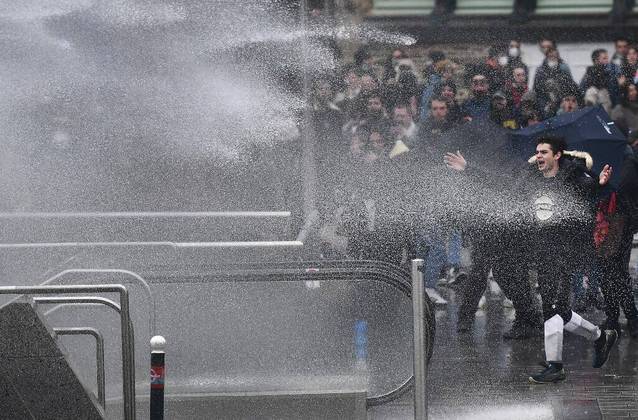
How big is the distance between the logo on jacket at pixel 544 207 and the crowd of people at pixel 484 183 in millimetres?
12

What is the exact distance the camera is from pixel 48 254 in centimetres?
1088

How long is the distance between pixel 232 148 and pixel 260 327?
8.41ft

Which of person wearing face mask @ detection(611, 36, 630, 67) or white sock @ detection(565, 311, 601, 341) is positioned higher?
person wearing face mask @ detection(611, 36, 630, 67)

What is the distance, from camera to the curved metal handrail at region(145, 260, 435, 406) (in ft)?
25.2

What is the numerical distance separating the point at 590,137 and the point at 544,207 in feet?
4.48

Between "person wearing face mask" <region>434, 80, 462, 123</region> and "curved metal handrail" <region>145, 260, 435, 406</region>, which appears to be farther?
"person wearing face mask" <region>434, 80, 462, 123</region>

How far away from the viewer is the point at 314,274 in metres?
7.69

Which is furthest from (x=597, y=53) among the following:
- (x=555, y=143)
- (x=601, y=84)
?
(x=555, y=143)

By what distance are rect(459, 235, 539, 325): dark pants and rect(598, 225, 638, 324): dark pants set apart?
57cm

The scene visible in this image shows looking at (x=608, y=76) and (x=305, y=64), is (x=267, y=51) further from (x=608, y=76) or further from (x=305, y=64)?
(x=608, y=76)

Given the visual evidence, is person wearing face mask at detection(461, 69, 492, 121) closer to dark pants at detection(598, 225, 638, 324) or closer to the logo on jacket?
dark pants at detection(598, 225, 638, 324)

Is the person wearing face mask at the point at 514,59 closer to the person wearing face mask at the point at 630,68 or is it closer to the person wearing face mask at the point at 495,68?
the person wearing face mask at the point at 495,68

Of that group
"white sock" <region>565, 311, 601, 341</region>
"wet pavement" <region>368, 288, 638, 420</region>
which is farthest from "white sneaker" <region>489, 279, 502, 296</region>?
"white sock" <region>565, 311, 601, 341</region>

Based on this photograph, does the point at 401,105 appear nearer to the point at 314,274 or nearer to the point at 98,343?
the point at 314,274
